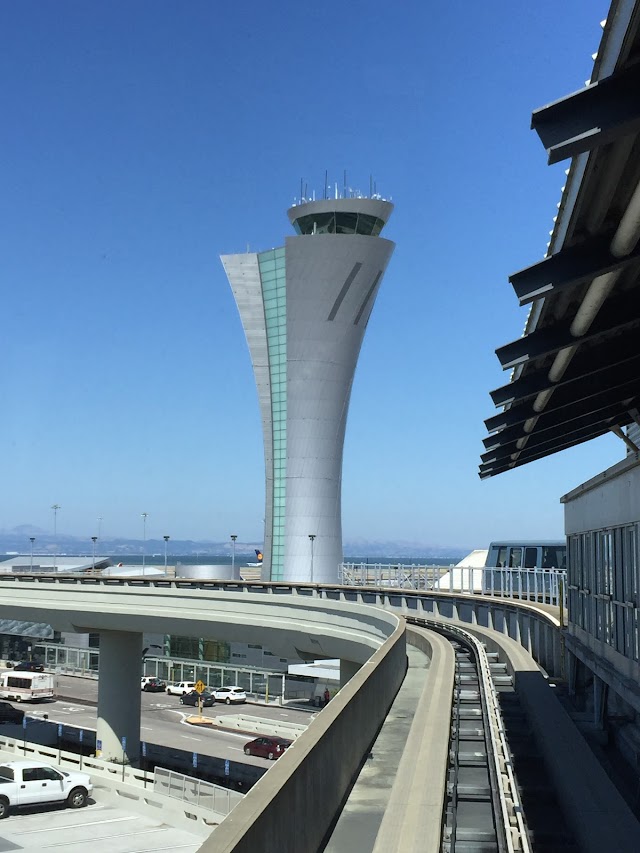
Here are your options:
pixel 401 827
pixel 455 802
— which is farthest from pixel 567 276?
pixel 455 802

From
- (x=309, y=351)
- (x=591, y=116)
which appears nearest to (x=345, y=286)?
(x=309, y=351)

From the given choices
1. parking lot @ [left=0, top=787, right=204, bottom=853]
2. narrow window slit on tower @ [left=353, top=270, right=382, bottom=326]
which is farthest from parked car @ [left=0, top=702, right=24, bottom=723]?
narrow window slit on tower @ [left=353, top=270, right=382, bottom=326]

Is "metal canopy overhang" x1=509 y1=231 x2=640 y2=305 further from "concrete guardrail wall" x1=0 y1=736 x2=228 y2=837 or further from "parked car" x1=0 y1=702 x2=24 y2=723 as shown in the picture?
"parked car" x1=0 y1=702 x2=24 y2=723

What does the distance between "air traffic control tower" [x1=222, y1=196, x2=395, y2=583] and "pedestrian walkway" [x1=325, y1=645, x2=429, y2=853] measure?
55842 mm

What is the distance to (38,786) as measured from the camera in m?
35.2

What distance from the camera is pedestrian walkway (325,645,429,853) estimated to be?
8836mm

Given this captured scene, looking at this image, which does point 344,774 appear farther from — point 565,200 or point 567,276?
point 565,200

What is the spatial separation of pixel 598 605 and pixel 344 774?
28.8 ft

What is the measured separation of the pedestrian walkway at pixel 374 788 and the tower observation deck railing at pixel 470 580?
25.4m

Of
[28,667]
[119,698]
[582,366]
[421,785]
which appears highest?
[582,366]

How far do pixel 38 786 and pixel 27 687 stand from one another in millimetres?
35028

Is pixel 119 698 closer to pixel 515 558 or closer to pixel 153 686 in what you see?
pixel 515 558

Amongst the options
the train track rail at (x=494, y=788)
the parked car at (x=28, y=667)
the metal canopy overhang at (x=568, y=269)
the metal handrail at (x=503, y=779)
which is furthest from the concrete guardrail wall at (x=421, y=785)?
the parked car at (x=28, y=667)

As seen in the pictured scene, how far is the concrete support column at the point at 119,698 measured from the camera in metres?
46.1
